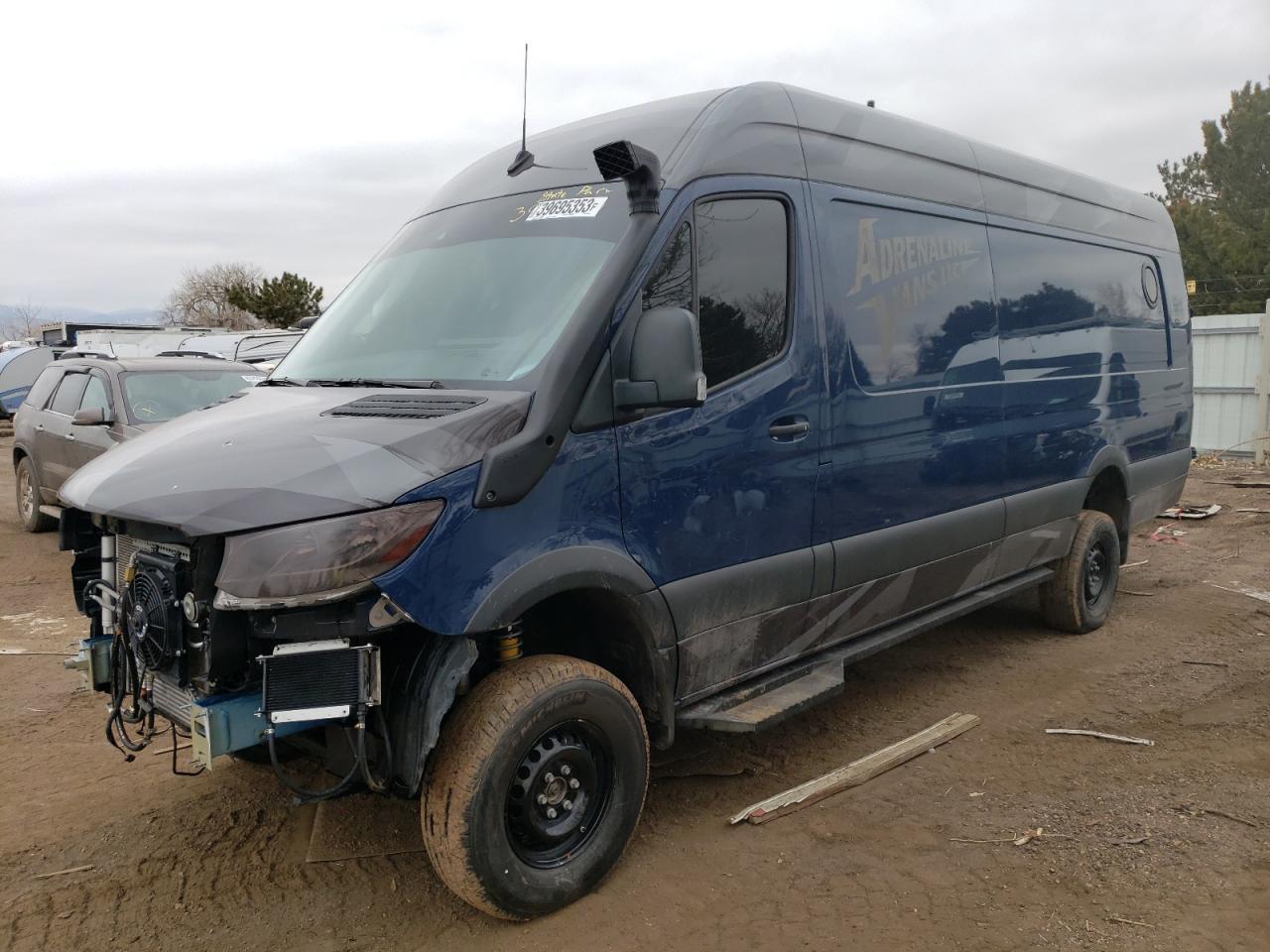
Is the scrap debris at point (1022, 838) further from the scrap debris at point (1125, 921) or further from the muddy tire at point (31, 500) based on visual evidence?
the muddy tire at point (31, 500)

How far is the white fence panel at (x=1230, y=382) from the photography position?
14258 mm

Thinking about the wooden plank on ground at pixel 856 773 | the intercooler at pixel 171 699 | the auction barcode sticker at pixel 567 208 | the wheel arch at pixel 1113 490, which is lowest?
the wooden plank on ground at pixel 856 773

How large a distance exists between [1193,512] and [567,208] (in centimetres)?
985

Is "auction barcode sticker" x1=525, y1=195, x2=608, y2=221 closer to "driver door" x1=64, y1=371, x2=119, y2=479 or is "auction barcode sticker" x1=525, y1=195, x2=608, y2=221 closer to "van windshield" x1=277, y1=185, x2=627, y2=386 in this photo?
"van windshield" x1=277, y1=185, x2=627, y2=386

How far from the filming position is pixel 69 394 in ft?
33.0

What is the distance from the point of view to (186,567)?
3.08 m

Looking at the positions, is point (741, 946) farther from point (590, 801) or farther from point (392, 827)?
point (392, 827)

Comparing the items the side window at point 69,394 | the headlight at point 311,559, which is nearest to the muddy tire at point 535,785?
the headlight at point 311,559

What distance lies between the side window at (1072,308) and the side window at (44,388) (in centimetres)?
943

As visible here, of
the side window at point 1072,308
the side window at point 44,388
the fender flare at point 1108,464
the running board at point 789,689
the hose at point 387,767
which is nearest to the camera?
the hose at point 387,767

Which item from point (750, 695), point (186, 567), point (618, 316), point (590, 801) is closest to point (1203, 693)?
point (750, 695)

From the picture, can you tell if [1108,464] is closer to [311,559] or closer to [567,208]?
[567,208]

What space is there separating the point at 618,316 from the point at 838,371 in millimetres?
1303

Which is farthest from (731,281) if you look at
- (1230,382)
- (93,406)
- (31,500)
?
(1230,382)
